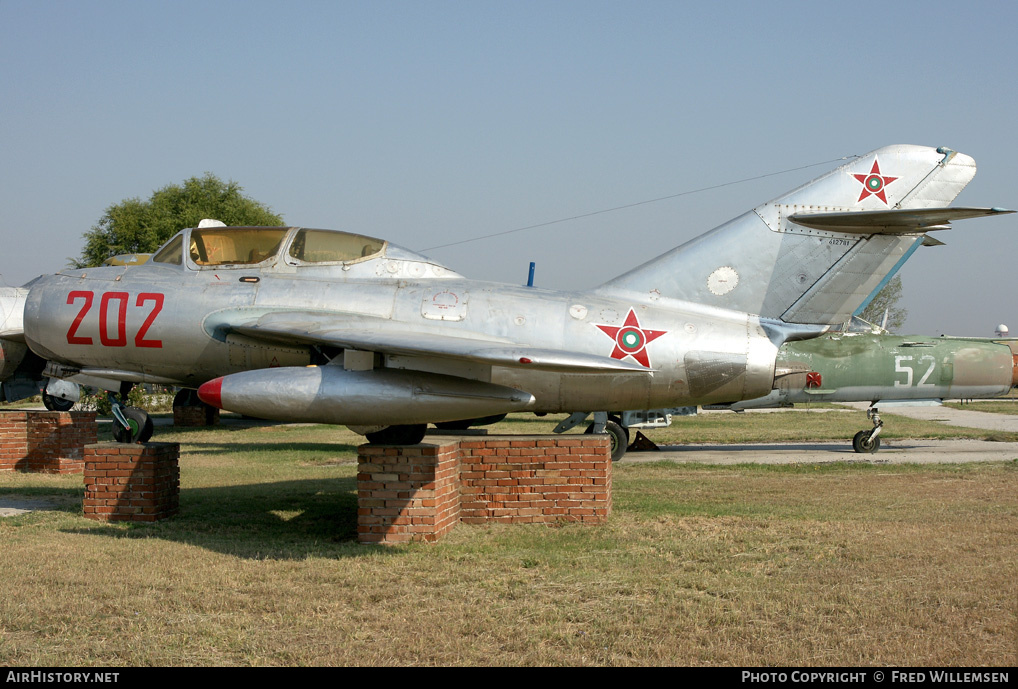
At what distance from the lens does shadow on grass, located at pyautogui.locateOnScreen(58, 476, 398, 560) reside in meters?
7.58

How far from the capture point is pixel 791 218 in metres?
8.48

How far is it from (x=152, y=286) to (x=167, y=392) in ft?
112

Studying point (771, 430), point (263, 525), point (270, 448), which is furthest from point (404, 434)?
point (771, 430)

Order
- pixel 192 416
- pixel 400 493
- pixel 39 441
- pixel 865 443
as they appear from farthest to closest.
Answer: pixel 192 416
pixel 865 443
pixel 39 441
pixel 400 493

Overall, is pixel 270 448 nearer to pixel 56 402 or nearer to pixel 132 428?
pixel 56 402

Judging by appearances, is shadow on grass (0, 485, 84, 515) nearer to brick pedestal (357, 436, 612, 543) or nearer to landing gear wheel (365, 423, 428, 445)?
landing gear wheel (365, 423, 428, 445)

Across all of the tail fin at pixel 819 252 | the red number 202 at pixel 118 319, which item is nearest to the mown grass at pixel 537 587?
the red number 202 at pixel 118 319

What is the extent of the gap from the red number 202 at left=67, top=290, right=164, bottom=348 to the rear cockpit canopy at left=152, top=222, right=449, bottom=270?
0.57 metres

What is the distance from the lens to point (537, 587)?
6.23m

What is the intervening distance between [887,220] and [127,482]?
835cm

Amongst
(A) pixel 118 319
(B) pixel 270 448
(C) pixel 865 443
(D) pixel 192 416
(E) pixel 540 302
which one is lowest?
(B) pixel 270 448

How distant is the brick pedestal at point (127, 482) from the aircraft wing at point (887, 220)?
288 inches

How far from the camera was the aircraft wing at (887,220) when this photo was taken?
7453mm
